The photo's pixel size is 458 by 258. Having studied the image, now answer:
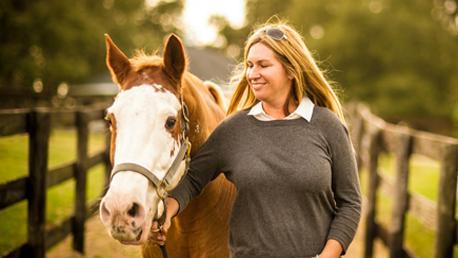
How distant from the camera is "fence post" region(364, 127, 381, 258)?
5871mm

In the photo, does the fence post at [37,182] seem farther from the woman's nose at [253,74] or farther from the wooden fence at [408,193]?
the wooden fence at [408,193]

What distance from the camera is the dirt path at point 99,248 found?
5410mm

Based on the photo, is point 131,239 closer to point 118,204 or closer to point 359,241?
point 118,204

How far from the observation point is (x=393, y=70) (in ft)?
112

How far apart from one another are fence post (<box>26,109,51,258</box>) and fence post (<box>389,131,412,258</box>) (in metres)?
3.23

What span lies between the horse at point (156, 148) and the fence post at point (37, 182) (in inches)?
70.5

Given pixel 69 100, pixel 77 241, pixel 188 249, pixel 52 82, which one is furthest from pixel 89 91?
pixel 188 249

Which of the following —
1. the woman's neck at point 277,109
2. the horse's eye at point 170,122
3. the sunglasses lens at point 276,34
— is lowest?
the horse's eye at point 170,122

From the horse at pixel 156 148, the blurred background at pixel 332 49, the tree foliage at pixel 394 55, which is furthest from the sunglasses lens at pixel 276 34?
the tree foliage at pixel 394 55

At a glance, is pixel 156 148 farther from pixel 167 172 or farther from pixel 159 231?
pixel 159 231

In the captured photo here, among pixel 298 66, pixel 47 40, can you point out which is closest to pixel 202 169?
pixel 298 66

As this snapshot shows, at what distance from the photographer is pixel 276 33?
246 centimetres

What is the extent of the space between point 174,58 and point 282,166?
2.47 ft

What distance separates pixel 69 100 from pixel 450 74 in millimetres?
26616
